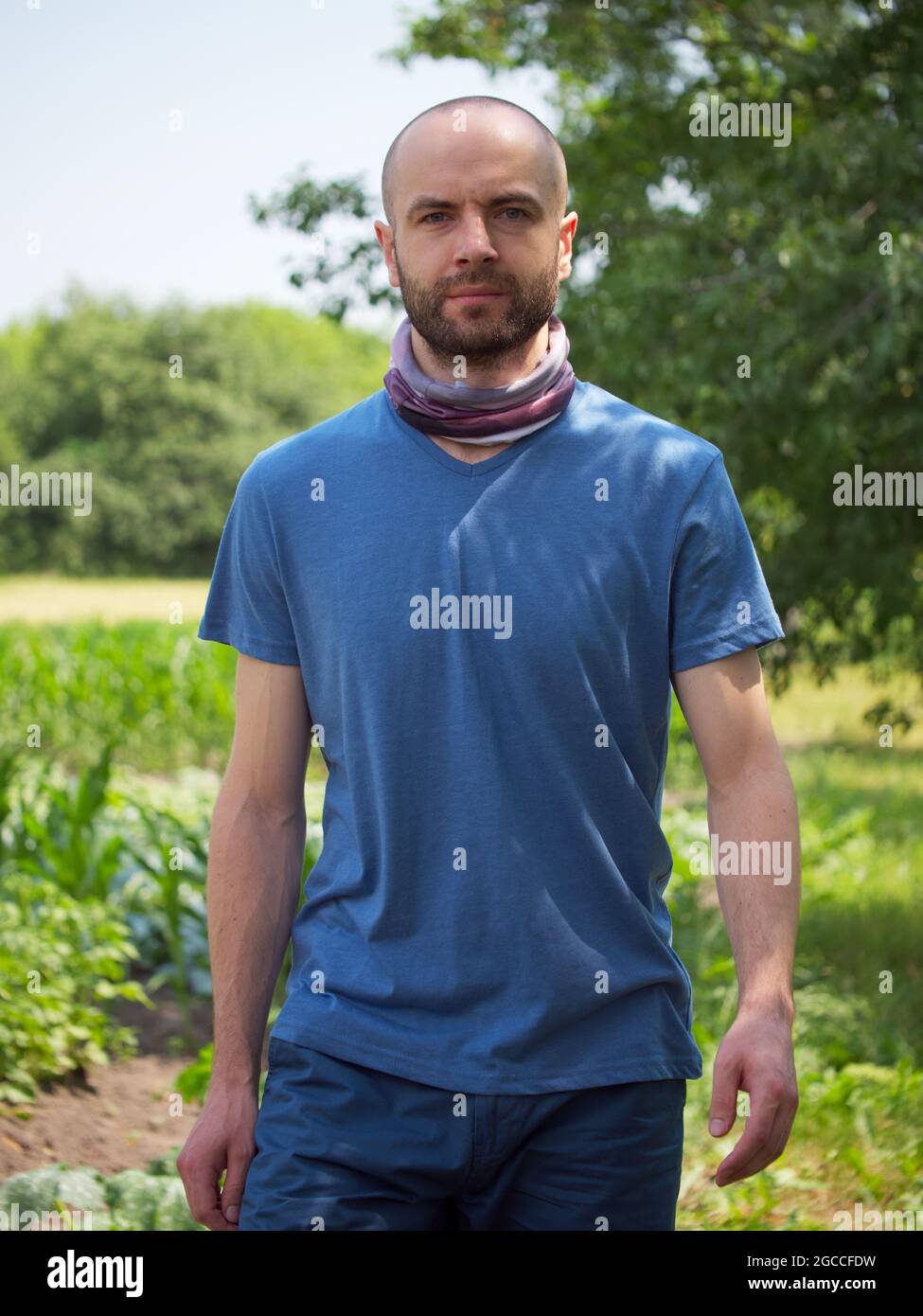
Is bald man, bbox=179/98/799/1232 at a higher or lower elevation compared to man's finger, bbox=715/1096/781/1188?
higher

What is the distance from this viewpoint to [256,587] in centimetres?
219

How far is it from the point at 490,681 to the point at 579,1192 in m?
0.69

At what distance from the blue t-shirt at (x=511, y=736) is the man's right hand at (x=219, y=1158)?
6.2 inches

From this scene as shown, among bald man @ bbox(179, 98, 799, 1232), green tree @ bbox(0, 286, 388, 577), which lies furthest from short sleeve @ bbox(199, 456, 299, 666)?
green tree @ bbox(0, 286, 388, 577)

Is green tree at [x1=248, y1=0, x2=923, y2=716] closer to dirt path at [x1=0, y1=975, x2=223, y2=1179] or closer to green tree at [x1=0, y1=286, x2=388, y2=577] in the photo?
dirt path at [x1=0, y1=975, x2=223, y2=1179]

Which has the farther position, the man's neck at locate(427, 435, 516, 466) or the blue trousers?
the man's neck at locate(427, 435, 516, 466)

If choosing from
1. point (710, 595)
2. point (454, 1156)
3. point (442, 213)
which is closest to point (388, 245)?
point (442, 213)

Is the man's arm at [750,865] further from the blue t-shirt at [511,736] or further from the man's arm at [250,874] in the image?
the man's arm at [250,874]

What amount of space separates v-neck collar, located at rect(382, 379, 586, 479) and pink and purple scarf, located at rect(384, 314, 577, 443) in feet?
→ 0.04

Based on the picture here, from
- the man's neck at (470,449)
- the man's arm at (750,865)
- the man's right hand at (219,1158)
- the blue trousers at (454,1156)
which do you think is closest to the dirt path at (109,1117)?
the man's right hand at (219,1158)

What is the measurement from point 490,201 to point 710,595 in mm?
637

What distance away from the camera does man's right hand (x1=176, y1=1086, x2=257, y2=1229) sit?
2.11 m

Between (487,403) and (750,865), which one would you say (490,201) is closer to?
(487,403)

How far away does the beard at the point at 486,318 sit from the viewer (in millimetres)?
2119
